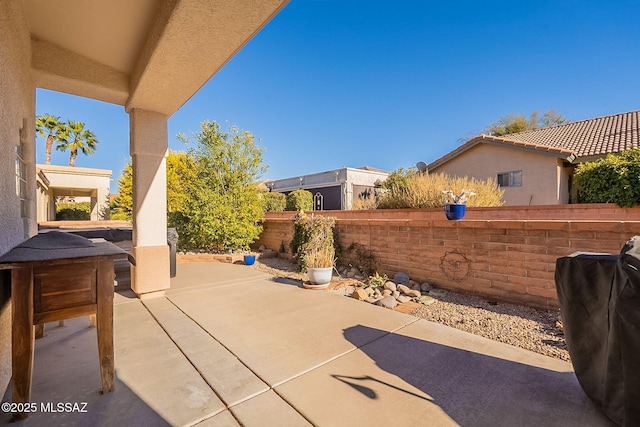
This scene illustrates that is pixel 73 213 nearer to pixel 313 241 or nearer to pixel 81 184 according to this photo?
pixel 81 184

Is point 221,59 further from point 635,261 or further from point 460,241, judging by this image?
point 460,241

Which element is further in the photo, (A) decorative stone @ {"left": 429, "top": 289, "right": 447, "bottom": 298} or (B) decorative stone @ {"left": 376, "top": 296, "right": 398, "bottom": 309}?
(A) decorative stone @ {"left": 429, "top": 289, "right": 447, "bottom": 298}

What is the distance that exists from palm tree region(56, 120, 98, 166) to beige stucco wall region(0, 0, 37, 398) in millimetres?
23248

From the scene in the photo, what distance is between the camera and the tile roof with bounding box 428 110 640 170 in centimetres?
1032

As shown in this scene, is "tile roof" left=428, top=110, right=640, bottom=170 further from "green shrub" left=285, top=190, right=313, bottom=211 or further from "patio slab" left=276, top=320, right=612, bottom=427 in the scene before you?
"patio slab" left=276, top=320, right=612, bottom=427

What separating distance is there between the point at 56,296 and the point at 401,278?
464 centimetres

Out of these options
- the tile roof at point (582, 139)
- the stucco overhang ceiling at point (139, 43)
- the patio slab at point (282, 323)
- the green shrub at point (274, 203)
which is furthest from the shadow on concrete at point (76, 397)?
the tile roof at point (582, 139)

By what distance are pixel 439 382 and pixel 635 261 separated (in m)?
1.49

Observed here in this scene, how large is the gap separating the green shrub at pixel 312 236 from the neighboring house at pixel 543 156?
996 centimetres

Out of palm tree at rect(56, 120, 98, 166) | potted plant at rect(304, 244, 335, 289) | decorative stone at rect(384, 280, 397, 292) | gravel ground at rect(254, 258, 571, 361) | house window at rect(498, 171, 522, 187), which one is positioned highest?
palm tree at rect(56, 120, 98, 166)

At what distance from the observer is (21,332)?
5.87 feet

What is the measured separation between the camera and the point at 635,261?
4.66 feet

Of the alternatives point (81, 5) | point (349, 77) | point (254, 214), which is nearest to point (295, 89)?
point (349, 77)

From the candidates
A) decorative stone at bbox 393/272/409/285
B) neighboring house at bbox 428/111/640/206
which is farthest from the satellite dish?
decorative stone at bbox 393/272/409/285
